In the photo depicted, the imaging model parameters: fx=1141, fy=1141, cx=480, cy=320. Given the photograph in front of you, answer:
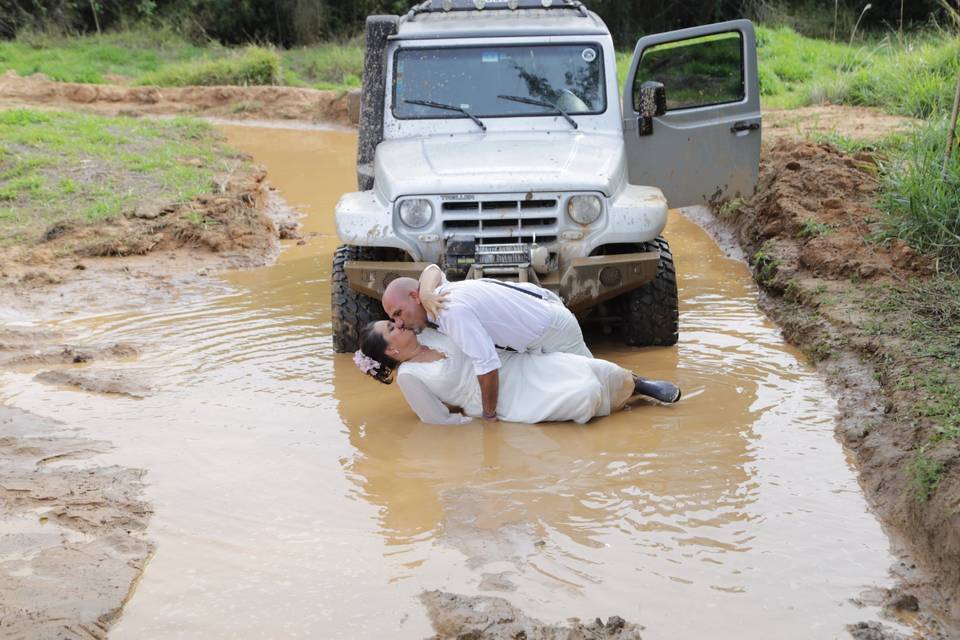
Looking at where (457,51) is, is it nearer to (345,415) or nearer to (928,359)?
(345,415)

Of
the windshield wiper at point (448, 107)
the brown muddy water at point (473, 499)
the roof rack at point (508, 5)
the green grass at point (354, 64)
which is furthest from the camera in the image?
the green grass at point (354, 64)

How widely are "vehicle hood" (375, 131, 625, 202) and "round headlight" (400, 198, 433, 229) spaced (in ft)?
0.17

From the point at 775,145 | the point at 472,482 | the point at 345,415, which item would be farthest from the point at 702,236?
the point at 472,482

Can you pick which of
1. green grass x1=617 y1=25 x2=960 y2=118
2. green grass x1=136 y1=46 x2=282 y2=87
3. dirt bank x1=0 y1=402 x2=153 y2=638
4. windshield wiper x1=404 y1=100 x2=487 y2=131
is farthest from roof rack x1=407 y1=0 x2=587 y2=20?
green grass x1=136 y1=46 x2=282 y2=87

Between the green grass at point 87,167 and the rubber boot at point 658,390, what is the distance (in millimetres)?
6052

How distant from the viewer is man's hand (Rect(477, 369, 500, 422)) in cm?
528

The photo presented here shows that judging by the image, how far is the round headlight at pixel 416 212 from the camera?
20.1ft

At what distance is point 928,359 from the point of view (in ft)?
17.8

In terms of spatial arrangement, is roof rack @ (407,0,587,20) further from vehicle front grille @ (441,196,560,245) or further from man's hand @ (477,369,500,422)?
man's hand @ (477,369,500,422)

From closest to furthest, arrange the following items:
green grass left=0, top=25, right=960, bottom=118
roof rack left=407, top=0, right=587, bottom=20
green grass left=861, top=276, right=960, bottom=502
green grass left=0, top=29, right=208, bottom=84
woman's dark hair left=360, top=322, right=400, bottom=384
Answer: green grass left=861, top=276, right=960, bottom=502, woman's dark hair left=360, top=322, right=400, bottom=384, roof rack left=407, top=0, right=587, bottom=20, green grass left=0, top=25, right=960, bottom=118, green grass left=0, top=29, right=208, bottom=84

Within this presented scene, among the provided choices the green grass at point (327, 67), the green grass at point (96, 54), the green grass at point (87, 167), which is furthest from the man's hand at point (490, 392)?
the green grass at point (96, 54)

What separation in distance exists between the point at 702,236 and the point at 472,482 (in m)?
6.31

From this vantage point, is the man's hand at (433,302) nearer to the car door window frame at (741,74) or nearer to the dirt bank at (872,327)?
the dirt bank at (872,327)

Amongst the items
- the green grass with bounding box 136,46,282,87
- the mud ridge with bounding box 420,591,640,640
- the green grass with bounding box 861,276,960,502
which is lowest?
the mud ridge with bounding box 420,591,640,640
